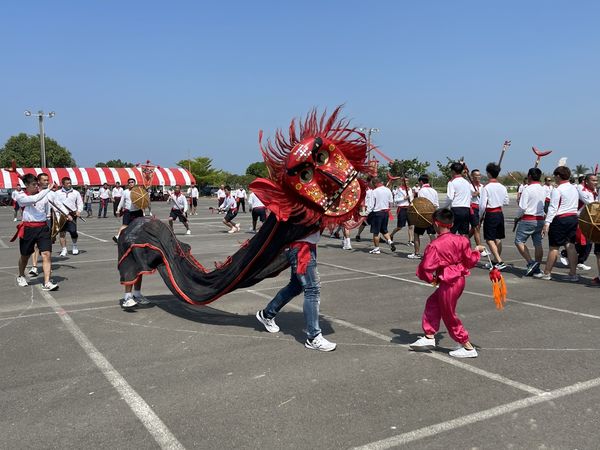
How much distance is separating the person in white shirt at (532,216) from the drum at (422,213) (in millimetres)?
1719

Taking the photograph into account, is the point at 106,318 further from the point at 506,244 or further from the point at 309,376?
the point at 506,244

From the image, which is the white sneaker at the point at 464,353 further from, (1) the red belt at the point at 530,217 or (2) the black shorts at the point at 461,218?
(2) the black shorts at the point at 461,218

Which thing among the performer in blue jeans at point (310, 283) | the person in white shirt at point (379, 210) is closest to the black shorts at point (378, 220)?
the person in white shirt at point (379, 210)

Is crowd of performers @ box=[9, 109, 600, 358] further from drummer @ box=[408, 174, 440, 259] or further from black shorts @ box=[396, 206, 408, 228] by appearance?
black shorts @ box=[396, 206, 408, 228]

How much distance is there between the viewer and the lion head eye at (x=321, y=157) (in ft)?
16.4

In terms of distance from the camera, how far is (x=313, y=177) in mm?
5000

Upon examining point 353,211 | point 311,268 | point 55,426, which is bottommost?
point 55,426

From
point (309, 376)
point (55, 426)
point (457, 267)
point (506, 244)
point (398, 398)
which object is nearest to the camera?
point (55, 426)

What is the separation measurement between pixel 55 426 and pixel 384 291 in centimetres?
540

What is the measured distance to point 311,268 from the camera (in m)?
5.07

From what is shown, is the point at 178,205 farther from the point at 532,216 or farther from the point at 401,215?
the point at 532,216

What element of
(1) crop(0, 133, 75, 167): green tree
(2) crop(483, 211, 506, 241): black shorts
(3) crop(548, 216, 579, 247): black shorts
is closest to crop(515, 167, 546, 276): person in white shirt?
(2) crop(483, 211, 506, 241): black shorts

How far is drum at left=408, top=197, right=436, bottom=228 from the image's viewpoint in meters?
10.4

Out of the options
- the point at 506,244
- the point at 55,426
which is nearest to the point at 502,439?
the point at 55,426
